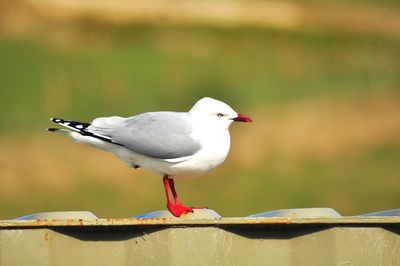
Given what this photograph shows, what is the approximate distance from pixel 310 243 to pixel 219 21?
7.43 meters

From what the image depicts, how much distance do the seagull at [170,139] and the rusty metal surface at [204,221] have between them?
1.53 ft

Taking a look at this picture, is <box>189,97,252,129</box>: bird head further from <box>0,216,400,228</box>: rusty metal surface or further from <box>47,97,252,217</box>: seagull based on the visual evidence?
<box>0,216,400,228</box>: rusty metal surface

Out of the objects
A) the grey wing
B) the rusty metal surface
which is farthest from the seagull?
the rusty metal surface

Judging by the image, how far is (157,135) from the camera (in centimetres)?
313

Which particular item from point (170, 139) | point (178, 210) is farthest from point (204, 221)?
point (170, 139)

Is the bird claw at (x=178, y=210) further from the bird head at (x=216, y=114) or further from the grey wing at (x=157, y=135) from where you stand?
the bird head at (x=216, y=114)

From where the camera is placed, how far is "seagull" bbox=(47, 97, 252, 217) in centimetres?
309

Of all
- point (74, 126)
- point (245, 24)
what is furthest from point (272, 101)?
point (74, 126)

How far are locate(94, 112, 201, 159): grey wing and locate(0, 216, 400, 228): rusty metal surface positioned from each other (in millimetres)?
545

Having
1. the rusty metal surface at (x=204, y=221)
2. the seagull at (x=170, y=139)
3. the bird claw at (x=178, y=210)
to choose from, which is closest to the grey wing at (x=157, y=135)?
the seagull at (x=170, y=139)

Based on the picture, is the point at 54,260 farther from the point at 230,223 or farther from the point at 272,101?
the point at 272,101

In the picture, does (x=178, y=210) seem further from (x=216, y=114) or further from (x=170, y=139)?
(x=216, y=114)

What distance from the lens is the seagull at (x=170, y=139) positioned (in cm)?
309

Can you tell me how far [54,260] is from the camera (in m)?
2.53
